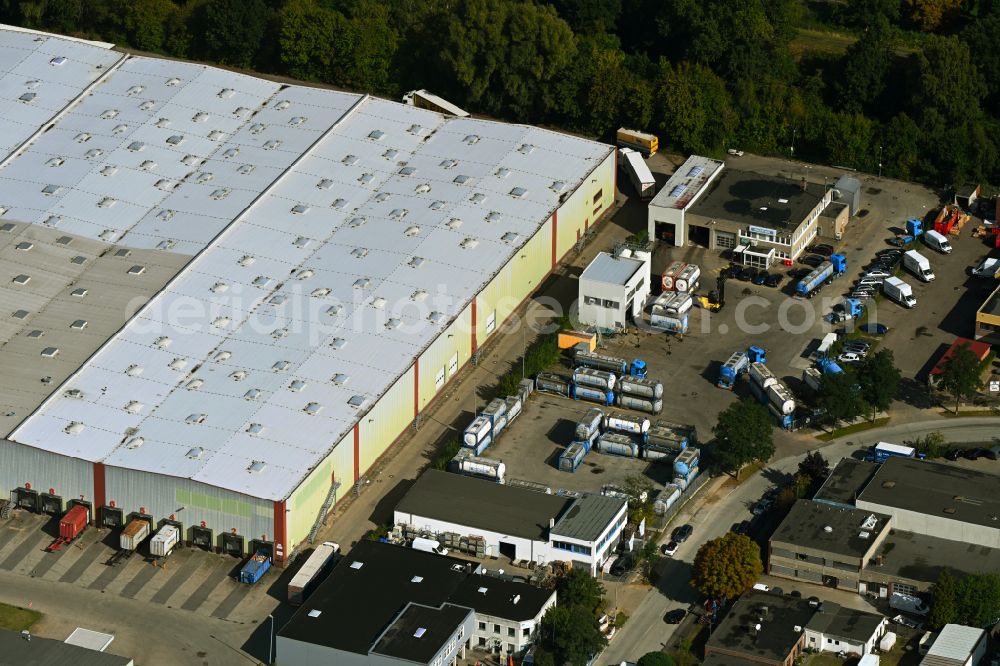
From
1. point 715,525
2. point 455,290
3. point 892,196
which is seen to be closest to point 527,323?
point 455,290

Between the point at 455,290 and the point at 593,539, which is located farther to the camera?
the point at 455,290

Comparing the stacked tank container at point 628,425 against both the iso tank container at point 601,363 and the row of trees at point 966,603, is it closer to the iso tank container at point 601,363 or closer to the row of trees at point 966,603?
the iso tank container at point 601,363

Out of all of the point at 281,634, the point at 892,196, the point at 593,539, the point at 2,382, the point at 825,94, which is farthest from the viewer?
the point at 825,94

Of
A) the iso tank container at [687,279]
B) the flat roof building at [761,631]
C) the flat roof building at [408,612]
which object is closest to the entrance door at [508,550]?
the flat roof building at [408,612]

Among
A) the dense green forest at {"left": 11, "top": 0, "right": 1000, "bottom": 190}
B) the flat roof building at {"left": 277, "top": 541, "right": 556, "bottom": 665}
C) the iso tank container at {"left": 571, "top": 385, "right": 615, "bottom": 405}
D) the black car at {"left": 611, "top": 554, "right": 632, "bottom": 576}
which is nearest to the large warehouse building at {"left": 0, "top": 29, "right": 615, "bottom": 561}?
the flat roof building at {"left": 277, "top": 541, "right": 556, "bottom": 665}

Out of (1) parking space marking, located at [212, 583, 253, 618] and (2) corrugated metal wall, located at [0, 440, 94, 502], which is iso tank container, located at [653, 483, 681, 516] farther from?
(2) corrugated metal wall, located at [0, 440, 94, 502]

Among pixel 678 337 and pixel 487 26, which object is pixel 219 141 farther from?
pixel 678 337
